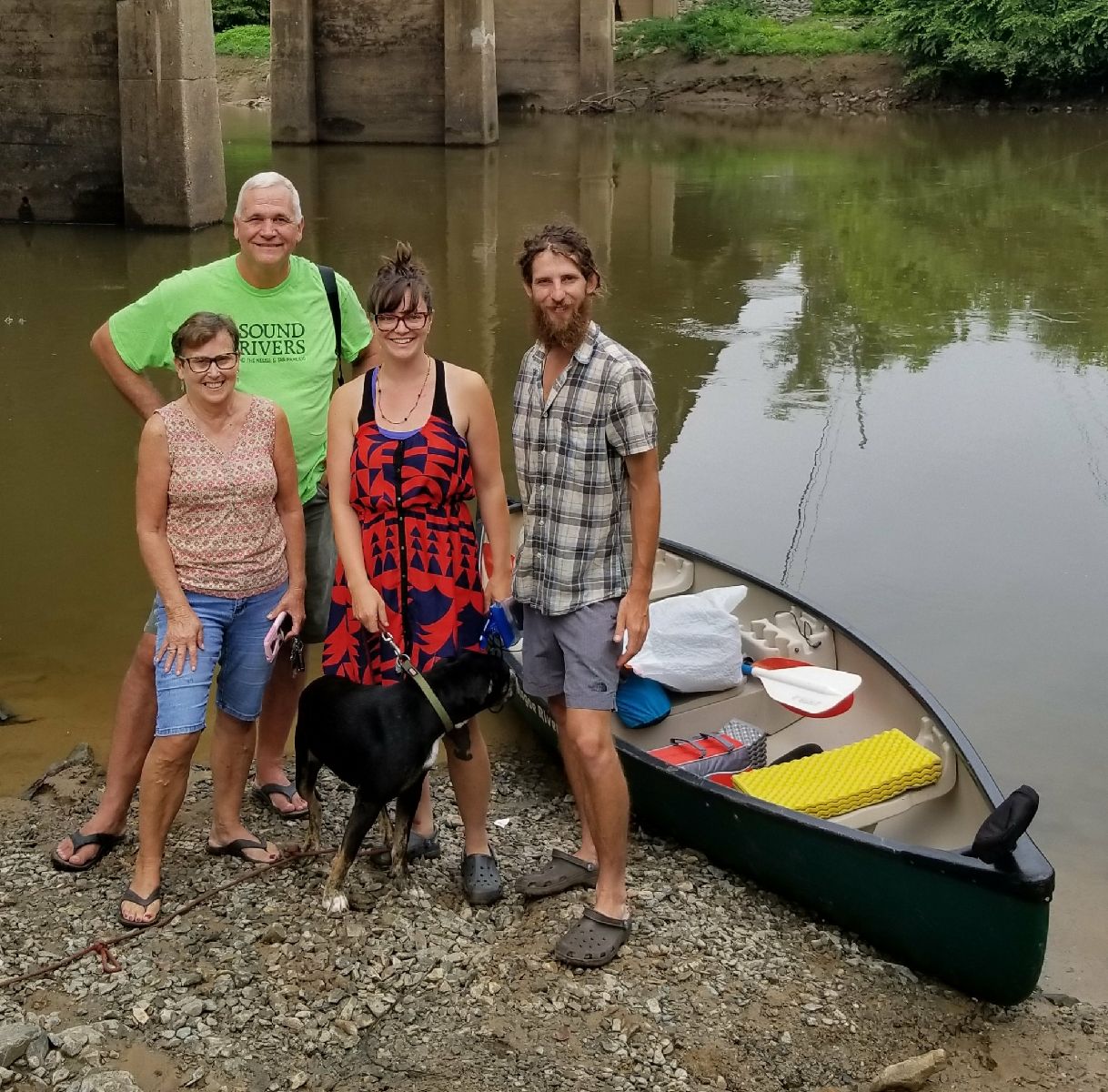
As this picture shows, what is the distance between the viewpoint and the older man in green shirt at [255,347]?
14.3 feet

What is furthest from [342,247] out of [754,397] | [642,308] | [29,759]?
[29,759]

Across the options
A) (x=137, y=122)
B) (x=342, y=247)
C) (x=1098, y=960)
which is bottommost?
(x=1098, y=960)

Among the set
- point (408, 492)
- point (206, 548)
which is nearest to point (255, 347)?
point (206, 548)

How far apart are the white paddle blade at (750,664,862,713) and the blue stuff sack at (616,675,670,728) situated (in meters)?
0.40

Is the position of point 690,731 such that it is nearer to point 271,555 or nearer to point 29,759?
point 271,555

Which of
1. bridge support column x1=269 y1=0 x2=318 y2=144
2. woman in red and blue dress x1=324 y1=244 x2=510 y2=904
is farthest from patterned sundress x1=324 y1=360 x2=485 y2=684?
bridge support column x1=269 y1=0 x2=318 y2=144

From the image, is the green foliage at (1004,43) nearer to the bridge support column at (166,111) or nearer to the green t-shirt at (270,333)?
the bridge support column at (166,111)

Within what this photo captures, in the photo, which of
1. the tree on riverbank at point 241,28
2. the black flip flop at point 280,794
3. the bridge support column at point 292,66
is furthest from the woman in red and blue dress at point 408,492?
the tree on riverbank at point 241,28

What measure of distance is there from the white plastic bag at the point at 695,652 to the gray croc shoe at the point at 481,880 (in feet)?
4.22

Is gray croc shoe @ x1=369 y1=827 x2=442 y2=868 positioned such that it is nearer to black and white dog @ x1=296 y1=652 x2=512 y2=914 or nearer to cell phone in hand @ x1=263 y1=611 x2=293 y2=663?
black and white dog @ x1=296 y1=652 x2=512 y2=914

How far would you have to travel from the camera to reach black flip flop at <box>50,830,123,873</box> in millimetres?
4648

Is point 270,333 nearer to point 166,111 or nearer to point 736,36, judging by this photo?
point 166,111

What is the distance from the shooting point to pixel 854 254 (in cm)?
1703

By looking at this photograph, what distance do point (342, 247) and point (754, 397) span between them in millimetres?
7126
